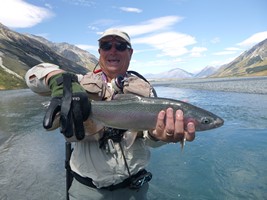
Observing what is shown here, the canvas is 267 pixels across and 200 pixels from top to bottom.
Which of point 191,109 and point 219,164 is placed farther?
point 219,164

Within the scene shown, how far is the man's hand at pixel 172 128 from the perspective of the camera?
15.5 feet

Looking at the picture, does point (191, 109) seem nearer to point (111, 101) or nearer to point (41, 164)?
point (111, 101)

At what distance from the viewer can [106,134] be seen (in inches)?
186

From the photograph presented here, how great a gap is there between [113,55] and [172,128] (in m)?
1.71

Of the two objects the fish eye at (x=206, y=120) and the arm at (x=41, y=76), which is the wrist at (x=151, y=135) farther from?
the arm at (x=41, y=76)

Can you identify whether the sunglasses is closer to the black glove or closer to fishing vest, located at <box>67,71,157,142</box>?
fishing vest, located at <box>67,71,157,142</box>

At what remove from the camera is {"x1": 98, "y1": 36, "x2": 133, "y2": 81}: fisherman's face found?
5148mm

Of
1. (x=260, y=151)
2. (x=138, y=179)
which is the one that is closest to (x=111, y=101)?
(x=138, y=179)

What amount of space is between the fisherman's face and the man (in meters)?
0.02

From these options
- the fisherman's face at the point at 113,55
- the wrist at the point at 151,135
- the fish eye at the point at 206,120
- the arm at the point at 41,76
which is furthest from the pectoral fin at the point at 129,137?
the arm at the point at 41,76

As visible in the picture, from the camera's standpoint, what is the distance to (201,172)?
1190 cm

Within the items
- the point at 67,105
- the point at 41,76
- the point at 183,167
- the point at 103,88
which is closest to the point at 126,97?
the point at 103,88

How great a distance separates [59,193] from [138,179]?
20.6 feet

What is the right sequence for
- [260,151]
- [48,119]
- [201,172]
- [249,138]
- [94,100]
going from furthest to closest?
[249,138] < [260,151] < [201,172] < [94,100] < [48,119]
